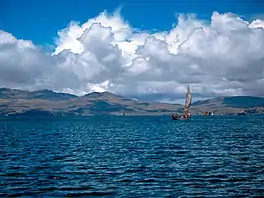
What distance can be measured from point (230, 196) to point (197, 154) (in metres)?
35.8

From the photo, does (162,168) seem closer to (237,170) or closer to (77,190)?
(237,170)

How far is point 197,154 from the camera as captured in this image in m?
76.1

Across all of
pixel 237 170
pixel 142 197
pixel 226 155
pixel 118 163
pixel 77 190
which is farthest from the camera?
pixel 226 155

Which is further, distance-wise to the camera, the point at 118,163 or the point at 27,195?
the point at 118,163

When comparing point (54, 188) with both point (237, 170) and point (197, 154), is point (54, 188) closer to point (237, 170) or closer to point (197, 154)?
point (237, 170)

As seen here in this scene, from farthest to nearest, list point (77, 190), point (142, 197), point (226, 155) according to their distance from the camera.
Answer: point (226, 155) → point (77, 190) → point (142, 197)

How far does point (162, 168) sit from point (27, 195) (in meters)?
23.2

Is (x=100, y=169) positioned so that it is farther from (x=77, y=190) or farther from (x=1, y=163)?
(x=1, y=163)

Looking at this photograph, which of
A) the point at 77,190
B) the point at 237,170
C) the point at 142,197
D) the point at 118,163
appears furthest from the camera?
the point at 118,163

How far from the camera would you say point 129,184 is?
46719 millimetres

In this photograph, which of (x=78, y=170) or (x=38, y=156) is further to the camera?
(x=38, y=156)

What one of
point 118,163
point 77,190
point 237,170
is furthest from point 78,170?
point 237,170

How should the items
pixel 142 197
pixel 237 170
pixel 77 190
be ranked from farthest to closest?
pixel 237 170 < pixel 77 190 < pixel 142 197

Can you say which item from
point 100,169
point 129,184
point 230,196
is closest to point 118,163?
point 100,169
